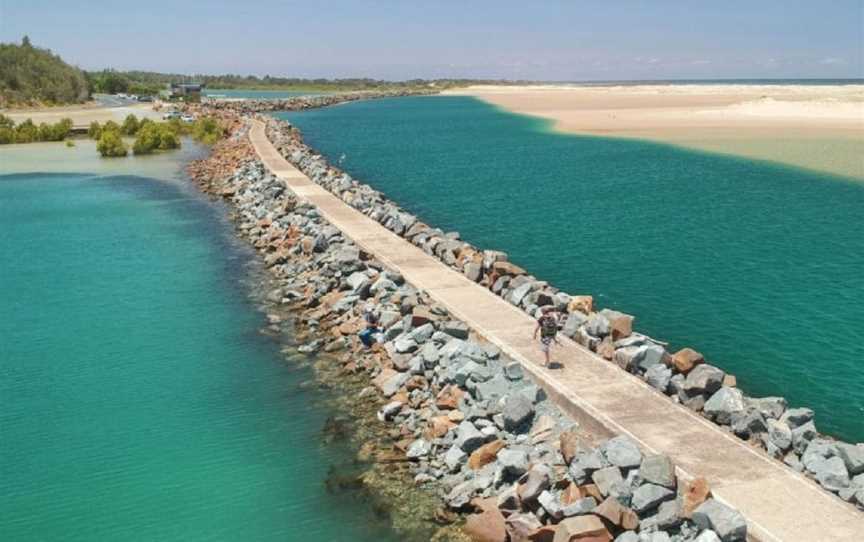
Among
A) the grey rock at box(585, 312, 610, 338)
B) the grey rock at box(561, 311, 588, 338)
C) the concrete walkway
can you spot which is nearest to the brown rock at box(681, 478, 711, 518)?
the concrete walkway

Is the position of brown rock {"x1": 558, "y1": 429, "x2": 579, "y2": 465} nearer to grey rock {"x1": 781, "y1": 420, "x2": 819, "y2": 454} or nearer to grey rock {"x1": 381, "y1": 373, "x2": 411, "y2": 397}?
grey rock {"x1": 781, "y1": 420, "x2": 819, "y2": 454}

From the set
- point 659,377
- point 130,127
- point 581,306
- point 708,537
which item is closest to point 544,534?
point 708,537

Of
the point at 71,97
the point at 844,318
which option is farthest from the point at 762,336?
the point at 71,97

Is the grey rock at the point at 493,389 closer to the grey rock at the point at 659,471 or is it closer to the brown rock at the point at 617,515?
the grey rock at the point at 659,471

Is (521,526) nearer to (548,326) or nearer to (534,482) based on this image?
(534,482)

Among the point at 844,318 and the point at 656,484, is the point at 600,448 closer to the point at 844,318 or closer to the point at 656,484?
the point at 656,484

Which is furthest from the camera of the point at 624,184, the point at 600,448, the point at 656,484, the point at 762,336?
the point at 624,184
